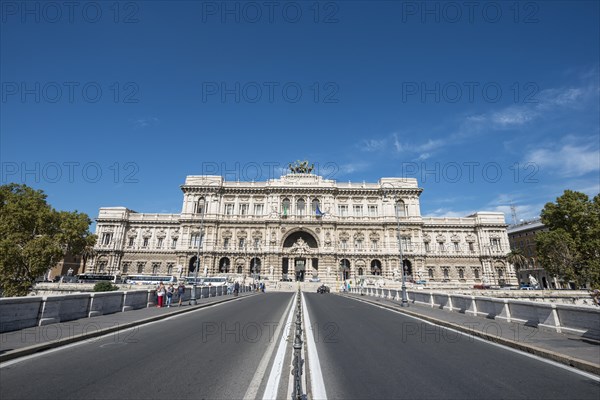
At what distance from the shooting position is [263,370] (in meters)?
6.42

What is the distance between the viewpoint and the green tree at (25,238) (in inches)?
1167

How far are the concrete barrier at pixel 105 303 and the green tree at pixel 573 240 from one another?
4698cm

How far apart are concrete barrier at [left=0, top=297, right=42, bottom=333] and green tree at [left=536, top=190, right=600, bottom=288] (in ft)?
161

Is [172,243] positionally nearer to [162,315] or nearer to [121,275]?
[121,275]

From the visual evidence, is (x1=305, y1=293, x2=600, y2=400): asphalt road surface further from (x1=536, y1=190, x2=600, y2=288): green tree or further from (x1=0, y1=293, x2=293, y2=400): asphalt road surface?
(x1=536, y1=190, x2=600, y2=288): green tree

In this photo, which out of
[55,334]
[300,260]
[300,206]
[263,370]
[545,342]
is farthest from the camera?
[300,206]

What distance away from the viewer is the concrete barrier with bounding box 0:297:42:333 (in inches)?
370

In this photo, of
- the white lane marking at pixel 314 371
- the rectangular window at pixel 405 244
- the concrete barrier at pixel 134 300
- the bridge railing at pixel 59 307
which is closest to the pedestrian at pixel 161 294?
the concrete barrier at pixel 134 300

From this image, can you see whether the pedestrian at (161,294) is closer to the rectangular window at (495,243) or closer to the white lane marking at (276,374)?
the white lane marking at (276,374)

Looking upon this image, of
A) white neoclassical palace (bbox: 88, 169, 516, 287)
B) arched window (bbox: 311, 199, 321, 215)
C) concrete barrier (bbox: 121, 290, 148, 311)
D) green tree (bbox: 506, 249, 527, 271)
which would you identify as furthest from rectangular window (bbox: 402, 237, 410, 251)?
concrete barrier (bbox: 121, 290, 148, 311)

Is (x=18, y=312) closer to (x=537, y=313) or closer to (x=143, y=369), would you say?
(x=143, y=369)

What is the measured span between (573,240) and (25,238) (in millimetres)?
63758

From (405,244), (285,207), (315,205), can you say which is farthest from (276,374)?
(405,244)

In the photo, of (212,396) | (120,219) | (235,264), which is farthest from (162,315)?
(120,219)
